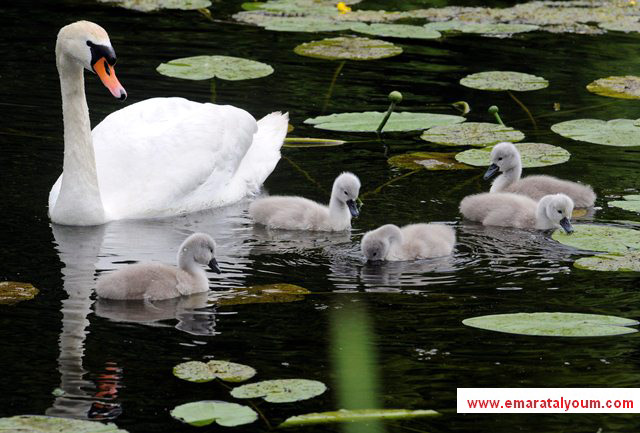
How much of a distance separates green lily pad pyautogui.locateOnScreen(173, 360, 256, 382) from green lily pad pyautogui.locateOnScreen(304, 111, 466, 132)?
17.3 feet

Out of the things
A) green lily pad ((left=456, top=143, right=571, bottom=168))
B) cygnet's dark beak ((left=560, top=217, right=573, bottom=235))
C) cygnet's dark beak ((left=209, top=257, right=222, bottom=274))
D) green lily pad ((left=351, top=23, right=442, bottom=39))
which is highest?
green lily pad ((left=351, top=23, right=442, bottom=39))

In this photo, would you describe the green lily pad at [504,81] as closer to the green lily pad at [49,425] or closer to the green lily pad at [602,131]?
the green lily pad at [602,131]

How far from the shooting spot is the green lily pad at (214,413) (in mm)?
6805

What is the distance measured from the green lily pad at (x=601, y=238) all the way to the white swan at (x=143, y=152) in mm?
2741

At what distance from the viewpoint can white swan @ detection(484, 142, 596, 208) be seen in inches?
425

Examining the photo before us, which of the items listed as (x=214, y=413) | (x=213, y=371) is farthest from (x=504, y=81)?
(x=214, y=413)

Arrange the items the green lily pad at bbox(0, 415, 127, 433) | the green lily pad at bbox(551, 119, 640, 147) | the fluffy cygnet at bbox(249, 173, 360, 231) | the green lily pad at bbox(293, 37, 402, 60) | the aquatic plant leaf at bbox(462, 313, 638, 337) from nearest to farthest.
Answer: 1. the green lily pad at bbox(0, 415, 127, 433)
2. the aquatic plant leaf at bbox(462, 313, 638, 337)
3. the fluffy cygnet at bbox(249, 173, 360, 231)
4. the green lily pad at bbox(551, 119, 640, 147)
5. the green lily pad at bbox(293, 37, 402, 60)

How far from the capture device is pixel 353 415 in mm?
6938

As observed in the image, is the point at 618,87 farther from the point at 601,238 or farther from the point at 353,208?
the point at 353,208

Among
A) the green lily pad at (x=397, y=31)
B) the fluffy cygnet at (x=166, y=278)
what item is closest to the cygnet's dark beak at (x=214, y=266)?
the fluffy cygnet at (x=166, y=278)

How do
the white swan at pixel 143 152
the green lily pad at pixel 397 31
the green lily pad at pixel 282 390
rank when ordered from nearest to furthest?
the green lily pad at pixel 282 390 < the white swan at pixel 143 152 < the green lily pad at pixel 397 31

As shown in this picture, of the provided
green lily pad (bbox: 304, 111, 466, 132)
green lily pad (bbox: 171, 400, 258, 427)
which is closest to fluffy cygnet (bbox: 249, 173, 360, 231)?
green lily pad (bbox: 304, 111, 466, 132)

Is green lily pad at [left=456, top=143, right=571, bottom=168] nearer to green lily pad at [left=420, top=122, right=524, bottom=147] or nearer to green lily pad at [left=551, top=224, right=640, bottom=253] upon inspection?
green lily pad at [left=420, top=122, right=524, bottom=147]

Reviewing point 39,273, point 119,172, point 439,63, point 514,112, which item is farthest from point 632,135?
point 39,273
